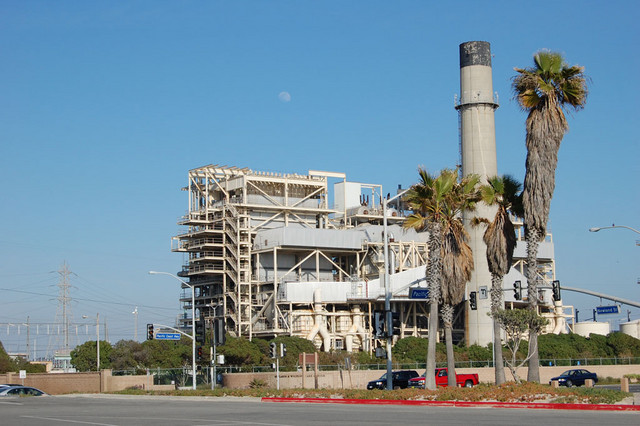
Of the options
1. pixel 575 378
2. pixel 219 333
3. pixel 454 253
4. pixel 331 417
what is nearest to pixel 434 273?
pixel 454 253

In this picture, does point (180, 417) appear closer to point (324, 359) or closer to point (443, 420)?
point (443, 420)

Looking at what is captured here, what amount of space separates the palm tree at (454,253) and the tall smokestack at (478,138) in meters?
45.8

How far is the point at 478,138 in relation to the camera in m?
92.6

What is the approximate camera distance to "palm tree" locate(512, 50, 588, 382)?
43156 mm

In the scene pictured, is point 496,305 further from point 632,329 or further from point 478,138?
point 632,329

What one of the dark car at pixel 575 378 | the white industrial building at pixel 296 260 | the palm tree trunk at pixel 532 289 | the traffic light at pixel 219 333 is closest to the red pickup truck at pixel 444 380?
the dark car at pixel 575 378

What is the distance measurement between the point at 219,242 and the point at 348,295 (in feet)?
59.0

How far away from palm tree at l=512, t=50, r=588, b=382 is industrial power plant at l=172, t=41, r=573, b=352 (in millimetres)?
40317

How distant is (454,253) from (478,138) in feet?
160

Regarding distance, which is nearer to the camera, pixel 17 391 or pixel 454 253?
pixel 454 253

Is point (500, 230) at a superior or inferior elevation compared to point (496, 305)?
superior

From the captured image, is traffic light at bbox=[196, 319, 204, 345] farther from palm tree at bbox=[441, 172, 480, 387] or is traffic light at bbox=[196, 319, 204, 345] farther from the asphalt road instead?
the asphalt road

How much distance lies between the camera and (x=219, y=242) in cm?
10044

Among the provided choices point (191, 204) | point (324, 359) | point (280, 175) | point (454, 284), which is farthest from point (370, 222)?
point (454, 284)
